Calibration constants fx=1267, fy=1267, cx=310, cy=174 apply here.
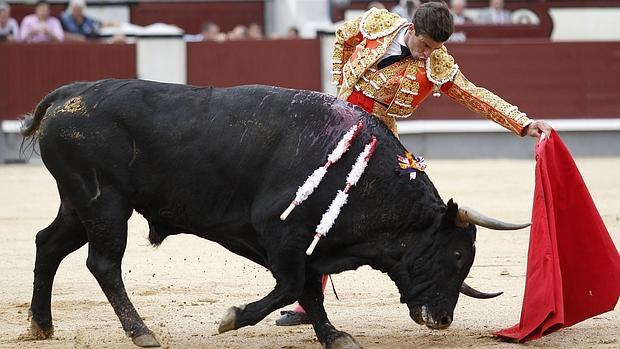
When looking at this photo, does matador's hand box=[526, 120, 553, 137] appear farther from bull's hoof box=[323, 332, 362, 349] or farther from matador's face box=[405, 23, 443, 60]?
bull's hoof box=[323, 332, 362, 349]

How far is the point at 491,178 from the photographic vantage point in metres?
9.70

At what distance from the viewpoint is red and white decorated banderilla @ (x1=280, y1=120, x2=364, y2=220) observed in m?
3.76

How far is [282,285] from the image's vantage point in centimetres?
379

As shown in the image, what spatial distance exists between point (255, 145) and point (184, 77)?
8.27 m

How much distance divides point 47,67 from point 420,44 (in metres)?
8.26

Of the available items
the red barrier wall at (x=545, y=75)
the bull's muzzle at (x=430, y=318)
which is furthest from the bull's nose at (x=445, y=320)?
the red barrier wall at (x=545, y=75)

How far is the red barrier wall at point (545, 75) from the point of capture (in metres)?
12.0

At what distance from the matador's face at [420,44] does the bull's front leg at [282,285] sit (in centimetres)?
76

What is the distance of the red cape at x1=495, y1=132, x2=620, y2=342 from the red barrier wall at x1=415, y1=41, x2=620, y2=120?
778 cm

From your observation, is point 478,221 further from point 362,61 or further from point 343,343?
point 362,61

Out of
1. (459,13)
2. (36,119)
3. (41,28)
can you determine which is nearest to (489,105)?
(36,119)

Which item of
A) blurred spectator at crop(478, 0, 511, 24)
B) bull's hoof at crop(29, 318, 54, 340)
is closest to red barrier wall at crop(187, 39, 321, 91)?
blurred spectator at crop(478, 0, 511, 24)

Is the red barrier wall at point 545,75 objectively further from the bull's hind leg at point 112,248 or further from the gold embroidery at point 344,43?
the bull's hind leg at point 112,248

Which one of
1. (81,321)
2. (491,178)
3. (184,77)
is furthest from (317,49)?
(81,321)
